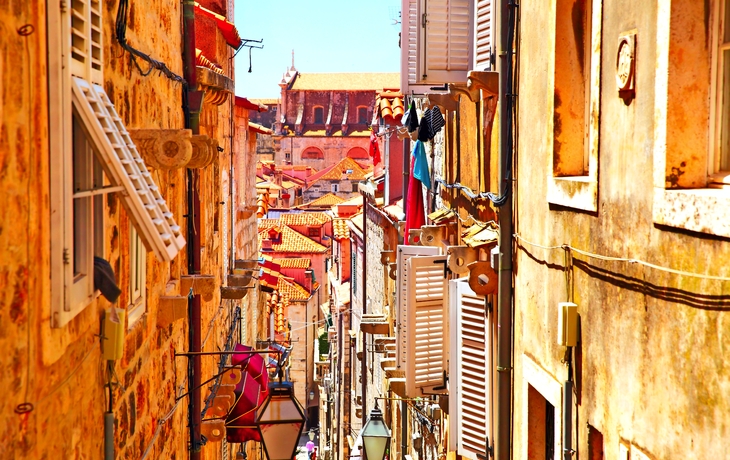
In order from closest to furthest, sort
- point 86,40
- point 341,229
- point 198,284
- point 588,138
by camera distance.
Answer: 1. point 86,40
2. point 588,138
3. point 198,284
4. point 341,229

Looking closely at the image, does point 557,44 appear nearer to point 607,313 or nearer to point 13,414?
point 607,313

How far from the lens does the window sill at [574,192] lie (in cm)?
614

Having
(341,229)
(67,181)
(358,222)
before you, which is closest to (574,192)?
(67,181)

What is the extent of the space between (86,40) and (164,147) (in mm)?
1743

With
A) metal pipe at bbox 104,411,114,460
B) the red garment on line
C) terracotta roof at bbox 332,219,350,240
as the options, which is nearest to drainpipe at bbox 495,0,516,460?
metal pipe at bbox 104,411,114,460

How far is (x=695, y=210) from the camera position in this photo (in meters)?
4.49

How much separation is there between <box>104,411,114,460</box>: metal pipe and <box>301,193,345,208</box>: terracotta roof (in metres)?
65.7

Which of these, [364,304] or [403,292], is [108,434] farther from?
[364,304]

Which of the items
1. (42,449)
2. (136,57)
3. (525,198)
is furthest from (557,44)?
(42,449)

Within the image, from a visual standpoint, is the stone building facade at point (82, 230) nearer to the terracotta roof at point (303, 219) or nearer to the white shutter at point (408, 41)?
the white shutter at point (408, 41)

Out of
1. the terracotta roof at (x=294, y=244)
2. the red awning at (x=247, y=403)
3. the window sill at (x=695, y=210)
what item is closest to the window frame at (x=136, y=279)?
the window sill at (x=695, y=210)

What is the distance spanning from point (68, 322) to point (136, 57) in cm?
291

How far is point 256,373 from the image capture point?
523 inches

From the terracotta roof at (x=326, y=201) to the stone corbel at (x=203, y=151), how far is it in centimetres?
6426
